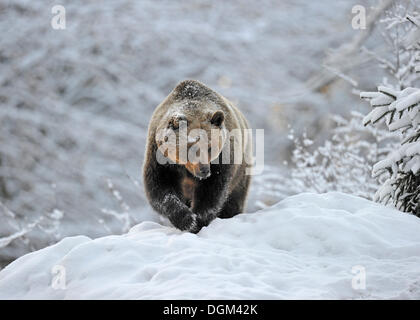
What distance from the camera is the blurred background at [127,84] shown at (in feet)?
37.5

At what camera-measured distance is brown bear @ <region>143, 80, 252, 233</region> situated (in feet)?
13.8

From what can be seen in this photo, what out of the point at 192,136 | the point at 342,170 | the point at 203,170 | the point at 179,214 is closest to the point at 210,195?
the point at 179,214

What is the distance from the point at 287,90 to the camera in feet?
41.1

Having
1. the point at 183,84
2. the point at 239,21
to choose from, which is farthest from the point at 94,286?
the point at 239,21

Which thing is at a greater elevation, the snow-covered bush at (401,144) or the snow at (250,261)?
the snow-covered bush at (401,144)

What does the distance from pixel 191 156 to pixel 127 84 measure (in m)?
8.58

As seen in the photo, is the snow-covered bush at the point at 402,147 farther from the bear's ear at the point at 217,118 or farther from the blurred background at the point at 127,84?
the blurred background at the point at 127,84

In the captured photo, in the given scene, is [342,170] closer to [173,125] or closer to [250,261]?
[173,125]

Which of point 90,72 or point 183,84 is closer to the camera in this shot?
point 183,84

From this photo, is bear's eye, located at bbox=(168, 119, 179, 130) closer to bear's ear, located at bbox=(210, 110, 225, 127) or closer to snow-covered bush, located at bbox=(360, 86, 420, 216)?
bear's ear, located at bbox=(210, 110, 225, 127)

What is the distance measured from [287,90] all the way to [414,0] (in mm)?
4660

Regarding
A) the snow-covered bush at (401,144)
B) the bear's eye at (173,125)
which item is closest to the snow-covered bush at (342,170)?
the snow-covered bush at (401,144)

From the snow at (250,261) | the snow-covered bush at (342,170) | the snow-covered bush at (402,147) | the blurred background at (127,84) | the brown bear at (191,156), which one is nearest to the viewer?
the snow at (250,261)
